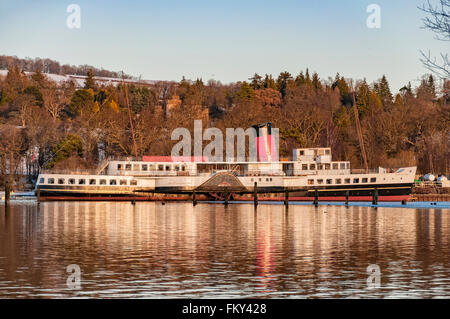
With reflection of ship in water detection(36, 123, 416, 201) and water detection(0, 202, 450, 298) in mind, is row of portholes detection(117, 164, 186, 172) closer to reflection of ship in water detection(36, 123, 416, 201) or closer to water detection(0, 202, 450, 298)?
reflection of ship in water detection(36, 123, 416, 201)

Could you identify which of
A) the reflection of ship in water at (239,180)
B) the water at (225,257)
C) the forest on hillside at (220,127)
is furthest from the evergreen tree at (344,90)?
the water at (225,257)

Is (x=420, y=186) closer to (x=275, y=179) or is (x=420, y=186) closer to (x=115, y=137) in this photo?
(x=275, y=179)

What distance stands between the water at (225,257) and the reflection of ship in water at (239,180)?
109ft

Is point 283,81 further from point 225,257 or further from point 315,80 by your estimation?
point 225,257

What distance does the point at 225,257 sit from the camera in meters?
30.9

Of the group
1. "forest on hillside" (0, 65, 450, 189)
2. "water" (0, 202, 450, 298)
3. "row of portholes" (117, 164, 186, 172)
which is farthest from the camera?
"forest on hillside" (0, 65, 450, 189)

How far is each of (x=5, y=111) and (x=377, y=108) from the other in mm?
72169

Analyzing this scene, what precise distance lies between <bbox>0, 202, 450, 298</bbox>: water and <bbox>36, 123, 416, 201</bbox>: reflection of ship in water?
33312 mm

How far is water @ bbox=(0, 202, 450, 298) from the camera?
2319 cm

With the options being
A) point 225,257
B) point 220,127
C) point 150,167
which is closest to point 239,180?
point 150,167

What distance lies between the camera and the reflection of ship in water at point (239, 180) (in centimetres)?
8606

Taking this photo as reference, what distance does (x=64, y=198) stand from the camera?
8662cm

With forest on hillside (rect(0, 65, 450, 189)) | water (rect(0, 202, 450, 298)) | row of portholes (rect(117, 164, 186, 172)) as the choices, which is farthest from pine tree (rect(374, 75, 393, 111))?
water (rect(0, 202, 450, 298))

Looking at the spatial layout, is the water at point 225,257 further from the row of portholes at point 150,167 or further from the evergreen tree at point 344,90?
the evergreen tree at point 344,90
